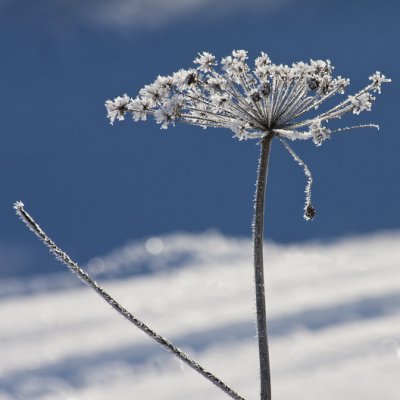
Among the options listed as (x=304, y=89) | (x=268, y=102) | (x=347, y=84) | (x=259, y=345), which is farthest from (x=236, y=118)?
(x=259, y=345)

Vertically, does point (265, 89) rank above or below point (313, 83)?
below

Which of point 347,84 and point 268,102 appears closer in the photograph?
point 268,102

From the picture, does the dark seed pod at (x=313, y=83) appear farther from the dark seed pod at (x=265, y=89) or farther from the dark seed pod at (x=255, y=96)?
the dark seed pod at (x=255, y=96)

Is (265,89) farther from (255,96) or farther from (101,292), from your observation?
(101,292)

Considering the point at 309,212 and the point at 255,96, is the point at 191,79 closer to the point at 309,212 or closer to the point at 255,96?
the point at 255,96

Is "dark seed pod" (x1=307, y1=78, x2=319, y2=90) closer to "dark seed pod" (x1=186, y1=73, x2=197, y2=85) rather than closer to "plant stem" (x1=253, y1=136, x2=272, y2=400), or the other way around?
"dark seed pod" (x1=186, y1=73, x2=197, y2=85)

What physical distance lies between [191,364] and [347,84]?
17.0 ft

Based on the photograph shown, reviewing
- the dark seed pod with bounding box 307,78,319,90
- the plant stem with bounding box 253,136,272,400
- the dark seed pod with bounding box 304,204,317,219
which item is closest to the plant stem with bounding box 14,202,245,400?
the plant stem with bounding box 253,136,272,400

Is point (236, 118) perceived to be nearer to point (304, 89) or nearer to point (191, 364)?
point (304, 89)

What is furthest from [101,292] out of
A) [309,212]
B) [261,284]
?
[309,212]

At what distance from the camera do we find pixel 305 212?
10.4 meters

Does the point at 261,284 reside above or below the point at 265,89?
below

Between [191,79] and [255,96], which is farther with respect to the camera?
[191,79]

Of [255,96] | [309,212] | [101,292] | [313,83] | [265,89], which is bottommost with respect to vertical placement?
[101,292]
